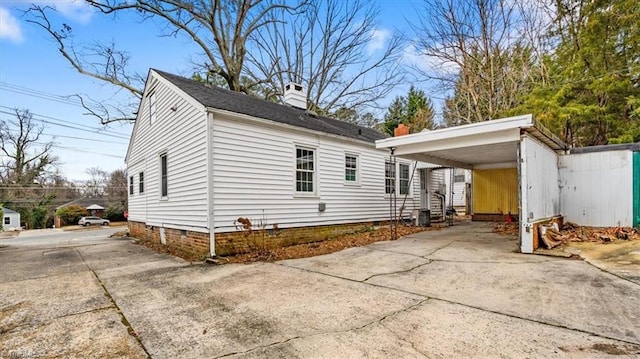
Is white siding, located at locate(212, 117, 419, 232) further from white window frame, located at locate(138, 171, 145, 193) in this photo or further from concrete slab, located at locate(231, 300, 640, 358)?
white window frame, located at locate(138, 171, 145, 193)

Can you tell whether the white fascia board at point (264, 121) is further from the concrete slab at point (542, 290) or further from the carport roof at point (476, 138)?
the concrete slab at point (542, 290)

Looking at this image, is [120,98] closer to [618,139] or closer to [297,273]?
[297,273]

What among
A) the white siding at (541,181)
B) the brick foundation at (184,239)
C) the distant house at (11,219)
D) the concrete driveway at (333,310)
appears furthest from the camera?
the distant house at (11,219)

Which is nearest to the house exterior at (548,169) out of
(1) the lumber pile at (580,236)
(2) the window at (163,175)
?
(1) the lumber pile at (580,236)

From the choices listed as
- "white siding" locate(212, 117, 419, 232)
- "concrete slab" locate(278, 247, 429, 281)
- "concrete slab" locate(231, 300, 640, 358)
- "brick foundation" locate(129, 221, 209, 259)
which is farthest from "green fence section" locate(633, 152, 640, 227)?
"brick foundation" locate(129, 221, 209, 259)

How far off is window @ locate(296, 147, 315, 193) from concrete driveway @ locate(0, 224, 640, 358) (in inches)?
130

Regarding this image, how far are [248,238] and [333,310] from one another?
4.50m

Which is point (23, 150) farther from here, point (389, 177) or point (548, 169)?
point (548, 169)

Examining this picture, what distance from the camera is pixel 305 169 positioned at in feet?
31.0

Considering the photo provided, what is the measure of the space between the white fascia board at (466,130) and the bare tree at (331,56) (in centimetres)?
1431

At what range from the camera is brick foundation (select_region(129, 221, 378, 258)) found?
740 centimetres

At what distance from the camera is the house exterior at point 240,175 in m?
7.45

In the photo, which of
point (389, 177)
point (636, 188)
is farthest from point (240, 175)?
point (636, 188)

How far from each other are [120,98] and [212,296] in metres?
18.4
